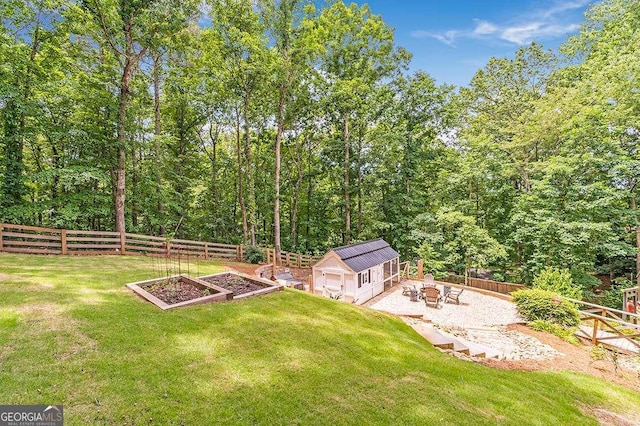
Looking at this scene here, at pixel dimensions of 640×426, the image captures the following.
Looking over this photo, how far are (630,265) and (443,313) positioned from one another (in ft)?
52.3

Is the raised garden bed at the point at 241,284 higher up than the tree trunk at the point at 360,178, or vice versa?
the tree trunk at the point at 360,178

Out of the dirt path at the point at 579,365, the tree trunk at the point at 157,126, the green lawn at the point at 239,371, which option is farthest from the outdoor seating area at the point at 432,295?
the tree trunk at the point at 157,126

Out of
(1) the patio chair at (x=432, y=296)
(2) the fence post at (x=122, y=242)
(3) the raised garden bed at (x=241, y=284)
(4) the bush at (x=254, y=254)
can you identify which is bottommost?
(1) the patio chair at (x=432, y=296)

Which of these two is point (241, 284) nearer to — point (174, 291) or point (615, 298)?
point (174, 291)

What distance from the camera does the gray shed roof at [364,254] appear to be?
14047mm

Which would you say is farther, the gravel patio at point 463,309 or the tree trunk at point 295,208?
the tree trunk at point 295,208

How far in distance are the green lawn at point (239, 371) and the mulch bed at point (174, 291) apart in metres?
0.51

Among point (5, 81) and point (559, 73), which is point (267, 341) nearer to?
point (5, 81)

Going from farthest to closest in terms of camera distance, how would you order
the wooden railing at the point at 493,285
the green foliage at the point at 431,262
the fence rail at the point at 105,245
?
1. the green foliage at the point at 431,262
2. the wooden railing at the point at 493,285
3. the fence rail at the point at 105,245

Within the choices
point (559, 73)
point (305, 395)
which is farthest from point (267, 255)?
point (559, 73)

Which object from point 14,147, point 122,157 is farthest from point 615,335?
point 14,147

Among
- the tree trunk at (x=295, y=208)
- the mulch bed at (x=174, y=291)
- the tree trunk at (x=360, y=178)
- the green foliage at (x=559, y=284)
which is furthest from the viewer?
the tree trunk at (x=295, y=208)

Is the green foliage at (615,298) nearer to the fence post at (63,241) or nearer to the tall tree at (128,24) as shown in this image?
the tall tree at (128,24)

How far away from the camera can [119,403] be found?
10.4ft
